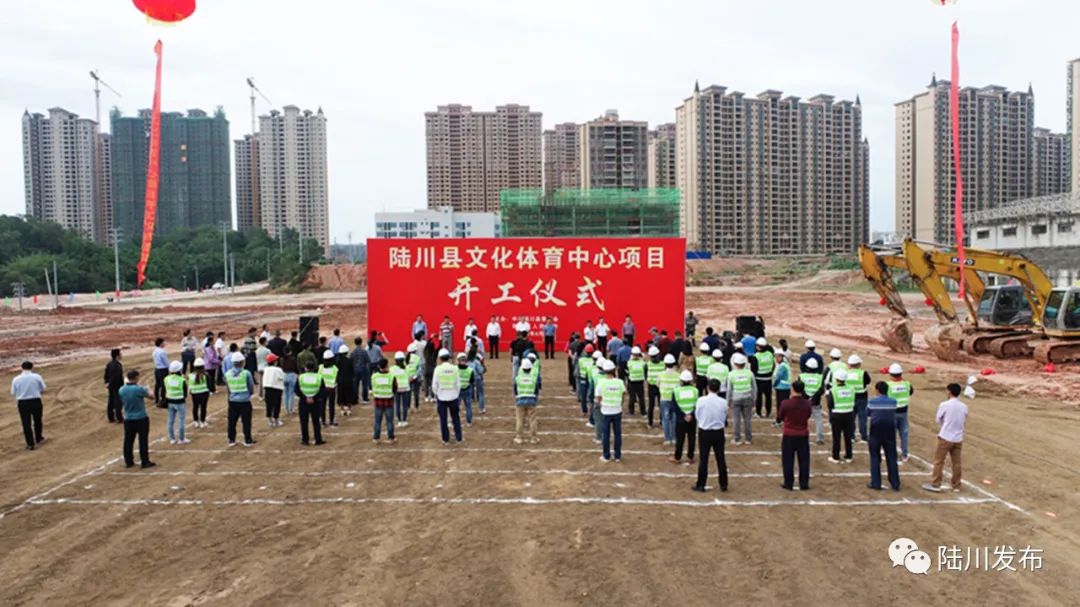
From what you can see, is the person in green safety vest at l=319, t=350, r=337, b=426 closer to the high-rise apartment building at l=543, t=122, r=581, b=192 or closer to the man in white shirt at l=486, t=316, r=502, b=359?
the man in white shirt at l=486, t=316, r=502, b=359

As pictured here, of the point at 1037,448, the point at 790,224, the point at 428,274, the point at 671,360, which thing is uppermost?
the point at 790,224

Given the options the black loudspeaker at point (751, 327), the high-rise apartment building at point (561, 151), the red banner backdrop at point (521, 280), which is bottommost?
the black loudspeaker at point (751, 327)

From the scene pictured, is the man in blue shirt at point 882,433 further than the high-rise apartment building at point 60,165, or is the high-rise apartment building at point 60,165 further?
the high-rise apartment building at point 60,165

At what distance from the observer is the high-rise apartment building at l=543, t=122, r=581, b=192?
416 ft

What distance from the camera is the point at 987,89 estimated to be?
91.0m

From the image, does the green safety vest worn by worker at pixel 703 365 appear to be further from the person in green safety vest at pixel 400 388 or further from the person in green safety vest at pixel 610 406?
the person in green safety vest at pixel 400 388

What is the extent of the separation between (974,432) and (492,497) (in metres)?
9.34

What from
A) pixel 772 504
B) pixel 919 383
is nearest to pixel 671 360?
pixel 772 504

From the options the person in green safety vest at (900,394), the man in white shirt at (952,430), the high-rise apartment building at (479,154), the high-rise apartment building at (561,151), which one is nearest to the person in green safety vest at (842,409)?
the person in green safety vest at (900,394)

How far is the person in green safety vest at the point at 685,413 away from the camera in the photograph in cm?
1063

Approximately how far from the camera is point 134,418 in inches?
430

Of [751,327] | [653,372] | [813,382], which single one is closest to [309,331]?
[653,372]

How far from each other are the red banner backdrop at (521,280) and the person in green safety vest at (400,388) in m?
9.81

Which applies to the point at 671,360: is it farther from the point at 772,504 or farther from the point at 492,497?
the point at 492,497
